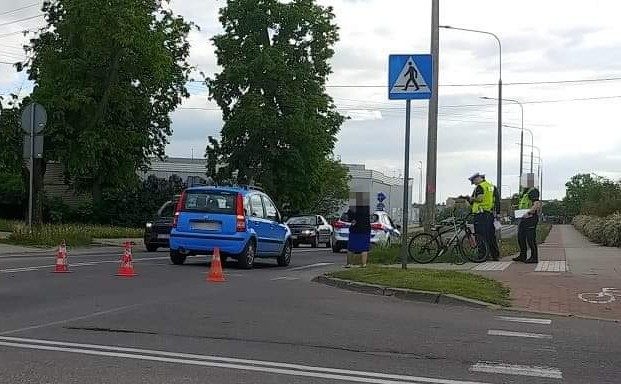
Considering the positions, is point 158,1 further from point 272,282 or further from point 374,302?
point 374,302

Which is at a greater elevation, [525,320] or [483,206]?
[483,206]

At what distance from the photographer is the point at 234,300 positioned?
11266 mm

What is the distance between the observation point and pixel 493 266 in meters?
16.3

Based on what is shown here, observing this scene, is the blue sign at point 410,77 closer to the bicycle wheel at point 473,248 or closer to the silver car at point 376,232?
the bicycle wheel at point 473,248

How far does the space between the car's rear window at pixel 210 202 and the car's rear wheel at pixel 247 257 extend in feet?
2.95

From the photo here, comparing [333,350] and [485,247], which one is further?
[485,247]

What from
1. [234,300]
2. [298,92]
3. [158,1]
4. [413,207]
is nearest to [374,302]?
[234,300]

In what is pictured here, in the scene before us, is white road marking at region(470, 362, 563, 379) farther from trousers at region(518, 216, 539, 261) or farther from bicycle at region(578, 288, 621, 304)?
trousers at region(518, 216, 539, 261)

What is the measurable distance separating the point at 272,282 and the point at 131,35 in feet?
53.2

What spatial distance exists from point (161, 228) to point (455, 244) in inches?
385

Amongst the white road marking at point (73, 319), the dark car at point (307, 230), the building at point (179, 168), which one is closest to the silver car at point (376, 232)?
the dark car at point (307, 230)

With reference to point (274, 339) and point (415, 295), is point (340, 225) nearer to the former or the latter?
point (415, 295)

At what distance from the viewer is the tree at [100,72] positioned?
27.8 meters

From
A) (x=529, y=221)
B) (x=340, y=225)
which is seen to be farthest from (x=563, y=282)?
(x=340, y=225)
